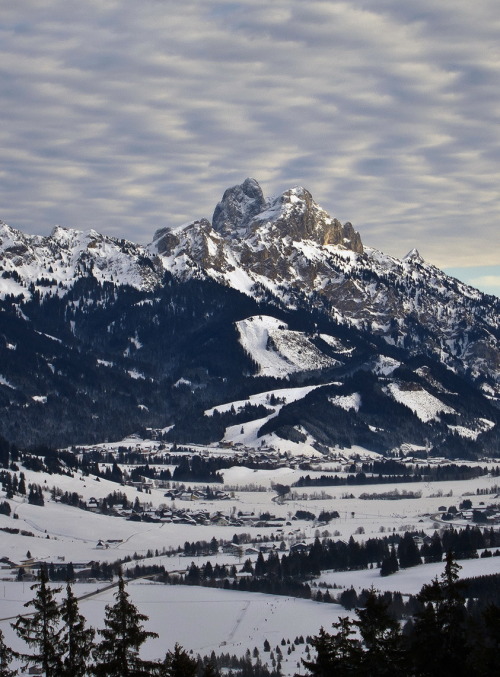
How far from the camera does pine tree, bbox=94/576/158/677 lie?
44.4 meters

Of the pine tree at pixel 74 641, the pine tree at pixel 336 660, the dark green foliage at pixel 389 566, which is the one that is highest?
the pine tree at pixel 74 641

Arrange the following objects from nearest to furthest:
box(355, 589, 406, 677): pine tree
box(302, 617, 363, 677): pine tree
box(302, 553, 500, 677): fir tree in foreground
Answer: box(302, 553, 500, 677): fir tree in foreground
box(355, 589, 406, 677): pine tree
box(302, 617, 363, 677): pine tree

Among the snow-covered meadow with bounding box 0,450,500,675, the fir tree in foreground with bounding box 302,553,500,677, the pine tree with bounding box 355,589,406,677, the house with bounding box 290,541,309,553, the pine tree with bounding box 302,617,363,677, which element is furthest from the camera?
the house with bounding box 290,541,309,553

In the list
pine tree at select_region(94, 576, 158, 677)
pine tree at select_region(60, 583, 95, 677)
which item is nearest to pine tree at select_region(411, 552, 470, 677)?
pine tree at select_region(94, 576, 158, 677)

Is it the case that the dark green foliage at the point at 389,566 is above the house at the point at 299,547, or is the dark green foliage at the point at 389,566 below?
below

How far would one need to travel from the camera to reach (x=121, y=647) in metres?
45.1

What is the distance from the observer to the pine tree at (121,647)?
1748 inches

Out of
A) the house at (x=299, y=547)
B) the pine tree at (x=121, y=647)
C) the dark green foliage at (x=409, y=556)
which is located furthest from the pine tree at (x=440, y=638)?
the house at (x=299, y=547)

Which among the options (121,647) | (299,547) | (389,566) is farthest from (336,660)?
(299,547)

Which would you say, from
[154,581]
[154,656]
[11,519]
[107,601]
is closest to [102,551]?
[11,519]

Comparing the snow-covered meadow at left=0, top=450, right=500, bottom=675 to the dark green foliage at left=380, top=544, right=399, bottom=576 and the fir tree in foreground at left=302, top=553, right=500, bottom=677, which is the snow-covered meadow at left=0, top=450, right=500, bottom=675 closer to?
the dark green foliage at left=380, top=544, right=399, bottom=576

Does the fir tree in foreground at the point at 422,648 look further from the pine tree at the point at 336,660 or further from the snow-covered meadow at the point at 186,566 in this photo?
the snow-covered meadow at the point at 186,566

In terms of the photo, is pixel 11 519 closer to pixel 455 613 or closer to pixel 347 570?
pixel 347 570

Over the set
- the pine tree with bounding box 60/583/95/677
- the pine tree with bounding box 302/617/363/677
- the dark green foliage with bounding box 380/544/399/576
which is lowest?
the dark green foliage with bounding box 380/544/399/576
